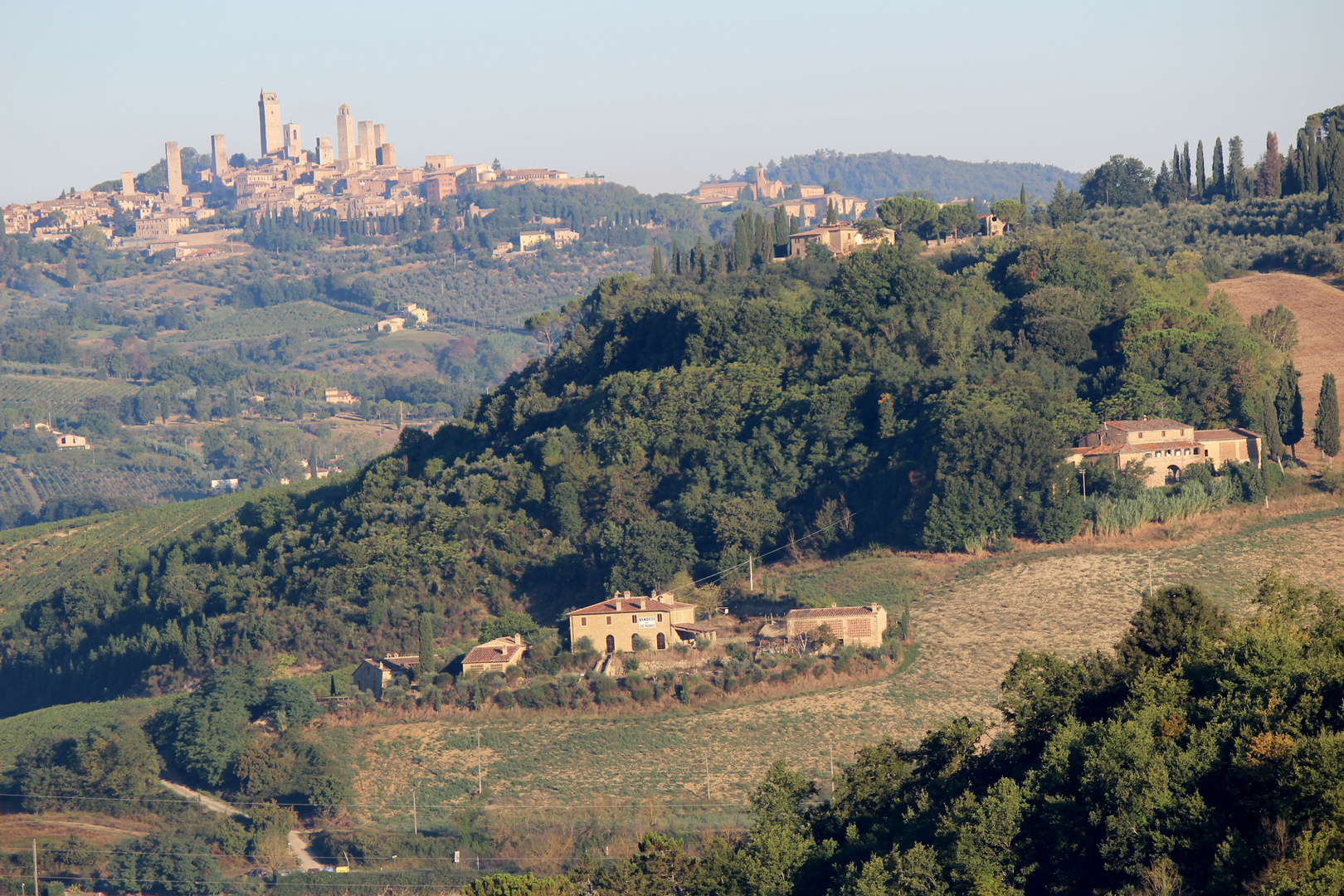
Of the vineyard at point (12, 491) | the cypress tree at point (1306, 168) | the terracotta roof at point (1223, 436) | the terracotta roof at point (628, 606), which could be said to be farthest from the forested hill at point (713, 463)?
the vineyard at point (12, 491)

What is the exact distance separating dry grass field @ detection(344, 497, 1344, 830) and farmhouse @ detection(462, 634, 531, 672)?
2.53 m

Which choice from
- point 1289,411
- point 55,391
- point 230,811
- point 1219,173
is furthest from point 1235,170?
point 55,391

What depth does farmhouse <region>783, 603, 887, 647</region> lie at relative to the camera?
5084cm

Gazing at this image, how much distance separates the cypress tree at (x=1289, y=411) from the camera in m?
60.2

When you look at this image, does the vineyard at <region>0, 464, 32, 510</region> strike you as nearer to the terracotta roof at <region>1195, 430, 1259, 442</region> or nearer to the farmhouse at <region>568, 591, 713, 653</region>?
the farmhouse at <region>568, 591, 713, 653</region>

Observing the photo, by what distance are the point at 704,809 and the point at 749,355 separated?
28.1 meters

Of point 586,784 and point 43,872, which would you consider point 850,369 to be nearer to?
point 586,784

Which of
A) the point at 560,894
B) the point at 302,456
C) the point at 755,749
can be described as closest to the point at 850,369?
the point at 755,749

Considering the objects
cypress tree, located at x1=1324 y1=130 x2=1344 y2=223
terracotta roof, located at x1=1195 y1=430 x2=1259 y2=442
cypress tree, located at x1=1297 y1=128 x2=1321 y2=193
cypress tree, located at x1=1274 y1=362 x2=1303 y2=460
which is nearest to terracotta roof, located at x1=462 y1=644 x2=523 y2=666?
terracotta roof, located at x1=1195 y1=430 x2=1259 y2=442

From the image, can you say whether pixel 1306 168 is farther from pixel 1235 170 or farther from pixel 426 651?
pixel 426 651

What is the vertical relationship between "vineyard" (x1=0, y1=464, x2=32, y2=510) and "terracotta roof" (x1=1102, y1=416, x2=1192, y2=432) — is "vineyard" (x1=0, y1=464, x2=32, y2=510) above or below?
below

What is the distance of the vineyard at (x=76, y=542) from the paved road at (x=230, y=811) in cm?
3356

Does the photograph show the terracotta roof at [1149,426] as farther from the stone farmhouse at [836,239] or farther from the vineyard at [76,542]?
the vineyard at [76,542]

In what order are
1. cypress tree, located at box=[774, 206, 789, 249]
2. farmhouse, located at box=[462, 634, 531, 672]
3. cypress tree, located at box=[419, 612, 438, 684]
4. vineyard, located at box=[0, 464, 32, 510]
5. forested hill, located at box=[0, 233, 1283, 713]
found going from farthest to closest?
vineyard, located at box=[0, 464, 32, 510], cypress tree, located at box=[774, 206, 789, 249], forested hill, located at box=[0, 233, 1283, 713], cypress tree, located at box=[419, 612, 438, 684], farmhouse, located at box=[462, 634, 531, 672]
